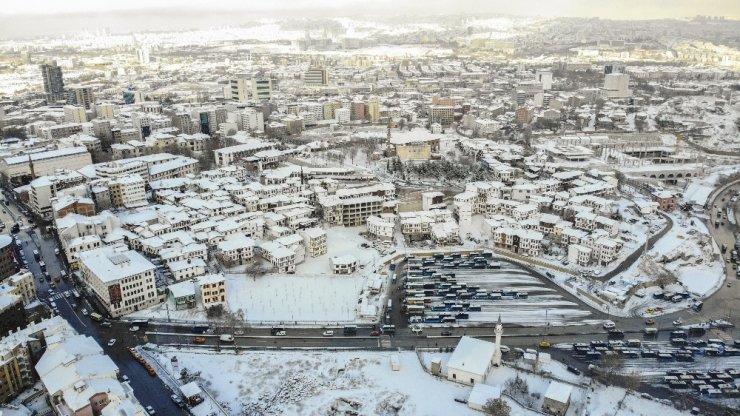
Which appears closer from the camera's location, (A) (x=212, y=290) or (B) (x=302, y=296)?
(A) (x=212, y=290)

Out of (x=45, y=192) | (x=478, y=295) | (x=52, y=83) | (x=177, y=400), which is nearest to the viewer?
(x=177, y=400)

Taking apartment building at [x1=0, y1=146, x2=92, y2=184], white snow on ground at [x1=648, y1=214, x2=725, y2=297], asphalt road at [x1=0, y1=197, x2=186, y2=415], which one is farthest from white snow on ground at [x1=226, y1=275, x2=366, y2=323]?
apartment building at [x1=0, y1=146, x2=92, y2=184]

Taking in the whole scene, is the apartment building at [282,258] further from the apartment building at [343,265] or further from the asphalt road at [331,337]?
the asphalt road at [331,337]

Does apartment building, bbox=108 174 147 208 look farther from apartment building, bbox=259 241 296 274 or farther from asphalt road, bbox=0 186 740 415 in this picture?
apartment building, bbox=259 241 296 274

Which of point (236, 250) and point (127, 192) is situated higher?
point (127, 192)

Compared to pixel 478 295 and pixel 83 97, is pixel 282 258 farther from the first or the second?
pixel 83 97

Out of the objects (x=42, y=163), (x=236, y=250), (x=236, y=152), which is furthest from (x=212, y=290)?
(x=42, y=163)

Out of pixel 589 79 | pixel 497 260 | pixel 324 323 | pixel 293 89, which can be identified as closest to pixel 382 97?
pixel 293 89
